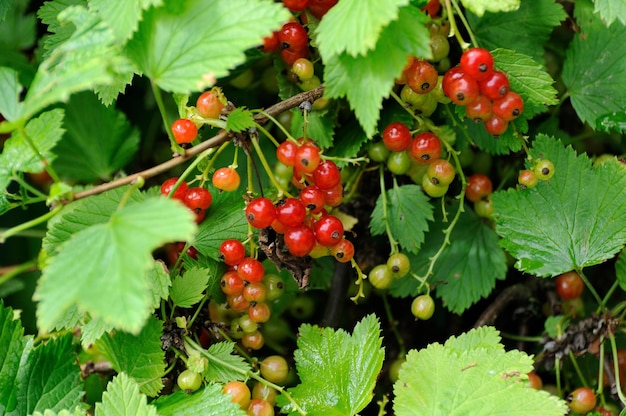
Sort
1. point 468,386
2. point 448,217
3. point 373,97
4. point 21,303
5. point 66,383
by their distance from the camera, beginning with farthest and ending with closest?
point 21,303 → point 448,217 → point 66,383 → point 468,386 → point 373,97

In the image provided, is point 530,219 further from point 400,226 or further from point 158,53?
point 158,53

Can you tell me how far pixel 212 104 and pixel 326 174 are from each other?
7.8 inches

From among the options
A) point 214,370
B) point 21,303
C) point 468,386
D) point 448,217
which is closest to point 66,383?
point 214,370

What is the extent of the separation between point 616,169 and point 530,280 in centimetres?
35

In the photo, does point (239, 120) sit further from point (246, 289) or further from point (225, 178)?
point (246, 289)

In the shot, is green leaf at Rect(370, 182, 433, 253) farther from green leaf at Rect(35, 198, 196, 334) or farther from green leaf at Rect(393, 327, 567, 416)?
green leaf at Rect(35, 198, 196, 334)

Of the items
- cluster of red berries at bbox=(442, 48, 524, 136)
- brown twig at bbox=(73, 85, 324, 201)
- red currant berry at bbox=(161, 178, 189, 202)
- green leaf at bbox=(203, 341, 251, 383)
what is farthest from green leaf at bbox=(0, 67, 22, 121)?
cluster of red berries at bbox=(442, 48, 524, 136)

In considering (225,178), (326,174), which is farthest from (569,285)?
(225,178)

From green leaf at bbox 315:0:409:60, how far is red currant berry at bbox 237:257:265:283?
14.0 inches

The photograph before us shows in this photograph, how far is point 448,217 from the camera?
126cm

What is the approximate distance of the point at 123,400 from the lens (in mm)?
915

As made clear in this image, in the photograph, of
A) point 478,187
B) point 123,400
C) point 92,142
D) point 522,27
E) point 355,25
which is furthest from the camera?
point 92,142

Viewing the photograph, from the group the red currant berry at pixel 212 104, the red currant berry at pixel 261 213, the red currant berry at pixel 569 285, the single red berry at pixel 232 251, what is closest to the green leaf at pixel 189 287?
the single red berry at pixel 232 251

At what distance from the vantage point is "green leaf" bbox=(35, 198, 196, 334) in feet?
2.26
